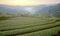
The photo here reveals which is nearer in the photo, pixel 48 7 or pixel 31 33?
pixel 31 33

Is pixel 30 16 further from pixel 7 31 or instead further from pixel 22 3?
pixel 7 31

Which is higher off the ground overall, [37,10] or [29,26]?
[37,10]

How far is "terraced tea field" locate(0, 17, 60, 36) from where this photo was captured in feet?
7.39

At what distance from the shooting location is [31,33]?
7.65 ft

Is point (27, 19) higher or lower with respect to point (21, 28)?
higher

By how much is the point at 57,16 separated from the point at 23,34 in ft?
3.11

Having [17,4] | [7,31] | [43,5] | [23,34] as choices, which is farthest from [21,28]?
[43,5]

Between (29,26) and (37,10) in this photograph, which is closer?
(29,26)

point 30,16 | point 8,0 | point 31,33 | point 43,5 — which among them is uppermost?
point 8,0

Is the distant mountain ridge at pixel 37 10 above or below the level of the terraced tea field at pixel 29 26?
above

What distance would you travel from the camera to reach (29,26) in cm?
244

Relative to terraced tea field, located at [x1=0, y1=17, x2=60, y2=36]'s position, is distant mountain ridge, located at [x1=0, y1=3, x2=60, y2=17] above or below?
above

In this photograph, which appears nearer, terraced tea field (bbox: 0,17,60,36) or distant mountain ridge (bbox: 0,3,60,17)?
terraced tea field (bbox: 0,17,60,36)

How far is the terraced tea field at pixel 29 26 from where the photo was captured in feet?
7.39
